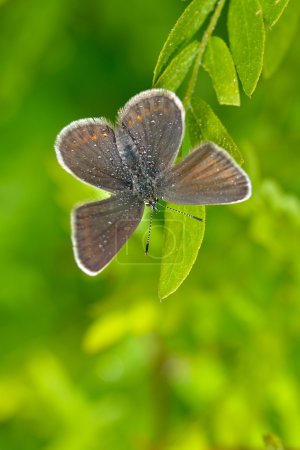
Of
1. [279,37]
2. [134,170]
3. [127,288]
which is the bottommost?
[127,288]

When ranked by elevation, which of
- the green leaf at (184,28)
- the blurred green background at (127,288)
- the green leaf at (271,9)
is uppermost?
the green leaf at (184,28)

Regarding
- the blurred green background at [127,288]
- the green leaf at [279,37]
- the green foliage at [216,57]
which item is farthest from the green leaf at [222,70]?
the blurred green background at [127,288]

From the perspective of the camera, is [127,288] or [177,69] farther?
[127,288]

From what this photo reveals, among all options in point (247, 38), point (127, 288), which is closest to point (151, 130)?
point (247, 38)

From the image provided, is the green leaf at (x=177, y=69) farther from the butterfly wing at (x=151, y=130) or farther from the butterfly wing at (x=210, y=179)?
the butterfly wing at (x=210, y=179)

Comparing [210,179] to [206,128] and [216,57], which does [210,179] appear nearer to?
[206,128]

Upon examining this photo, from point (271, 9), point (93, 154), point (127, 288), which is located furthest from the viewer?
point (127, 288)
